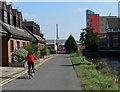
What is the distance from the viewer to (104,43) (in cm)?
13862

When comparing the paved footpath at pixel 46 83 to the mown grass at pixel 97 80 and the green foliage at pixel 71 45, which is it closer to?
the mown grass at pixel 97 80

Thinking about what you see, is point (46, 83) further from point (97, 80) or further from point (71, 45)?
point (71, 45)

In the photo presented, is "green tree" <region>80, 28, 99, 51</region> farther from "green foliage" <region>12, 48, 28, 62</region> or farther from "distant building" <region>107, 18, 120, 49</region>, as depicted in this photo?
"green foliage" <region>12, 48, 28, 62</region>

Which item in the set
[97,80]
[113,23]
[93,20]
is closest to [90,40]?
[113,23]

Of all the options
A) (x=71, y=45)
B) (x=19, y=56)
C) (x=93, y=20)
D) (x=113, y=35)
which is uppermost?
(x=93, y=20)

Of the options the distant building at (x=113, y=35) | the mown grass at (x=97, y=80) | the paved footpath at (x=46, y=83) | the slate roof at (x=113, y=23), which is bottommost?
the paved footpath at (x=46, y=83)

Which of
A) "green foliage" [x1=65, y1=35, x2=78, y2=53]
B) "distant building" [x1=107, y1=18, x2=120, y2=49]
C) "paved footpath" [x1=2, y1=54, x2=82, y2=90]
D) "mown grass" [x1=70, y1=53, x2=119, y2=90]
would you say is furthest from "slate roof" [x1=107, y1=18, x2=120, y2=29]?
"paved footpath" [x1=2, y1=54, x2=82, y2=90]

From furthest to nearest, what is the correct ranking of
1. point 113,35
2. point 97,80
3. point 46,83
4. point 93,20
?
1. point 93,20
2. point 113,35
3. point 97,80
4. point 46,83

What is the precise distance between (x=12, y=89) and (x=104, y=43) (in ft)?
412

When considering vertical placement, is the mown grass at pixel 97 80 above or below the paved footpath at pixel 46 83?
above

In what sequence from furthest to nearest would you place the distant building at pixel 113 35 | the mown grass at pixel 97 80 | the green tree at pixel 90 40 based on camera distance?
the distant building at pixel 113 35
the green tree at pixel 90 40
the mown grass at pixel 97 80

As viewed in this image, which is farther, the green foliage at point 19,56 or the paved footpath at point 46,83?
the green foliage at point 19,56

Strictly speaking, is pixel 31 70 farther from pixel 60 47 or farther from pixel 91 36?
pixel 60 47

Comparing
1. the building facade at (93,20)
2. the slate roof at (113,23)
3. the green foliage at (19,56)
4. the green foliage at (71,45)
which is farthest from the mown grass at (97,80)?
the building facade at (93,20)
